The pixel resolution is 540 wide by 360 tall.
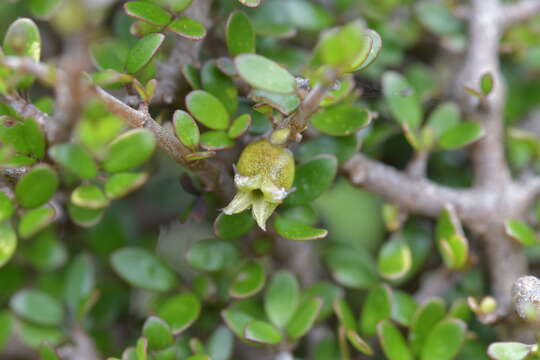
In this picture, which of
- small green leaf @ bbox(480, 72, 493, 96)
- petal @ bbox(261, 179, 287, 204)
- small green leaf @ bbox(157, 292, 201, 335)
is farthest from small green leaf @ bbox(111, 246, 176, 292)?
small green leaf @ bbox(480, 72, 493, 96)

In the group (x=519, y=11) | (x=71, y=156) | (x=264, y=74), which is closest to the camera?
(x=71, y=156)

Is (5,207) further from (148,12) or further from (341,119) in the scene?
(341,119)

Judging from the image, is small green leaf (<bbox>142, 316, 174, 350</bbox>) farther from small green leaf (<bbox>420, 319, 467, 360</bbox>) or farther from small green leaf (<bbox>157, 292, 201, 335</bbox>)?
small green leaf (<bbox>420, 319, 467, 360</bbox>)

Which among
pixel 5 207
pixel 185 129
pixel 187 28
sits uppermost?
pixel 187 28

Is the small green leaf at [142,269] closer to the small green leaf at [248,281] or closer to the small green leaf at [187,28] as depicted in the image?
→ the small green leaf at [248,281]

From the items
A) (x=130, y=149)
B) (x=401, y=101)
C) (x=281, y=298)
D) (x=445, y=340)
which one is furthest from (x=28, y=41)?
(x=445, y=340)

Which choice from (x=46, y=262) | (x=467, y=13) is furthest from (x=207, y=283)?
(x=467, y=13)

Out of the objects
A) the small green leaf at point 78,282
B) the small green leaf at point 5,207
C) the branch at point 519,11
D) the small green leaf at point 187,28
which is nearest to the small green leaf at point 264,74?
the small green leaf at point 187,28
